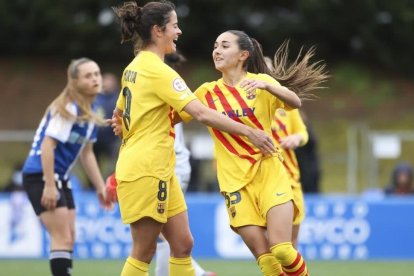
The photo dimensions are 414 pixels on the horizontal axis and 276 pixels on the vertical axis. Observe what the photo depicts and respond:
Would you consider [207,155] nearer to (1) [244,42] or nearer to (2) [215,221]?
(2) [215,221]

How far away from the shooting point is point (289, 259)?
752 cm

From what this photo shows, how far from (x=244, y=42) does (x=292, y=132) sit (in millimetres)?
2040

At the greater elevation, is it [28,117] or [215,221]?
[28,117]

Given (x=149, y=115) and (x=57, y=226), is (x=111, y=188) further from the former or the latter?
(x=149, y=115)

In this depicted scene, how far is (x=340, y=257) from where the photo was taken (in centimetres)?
1355

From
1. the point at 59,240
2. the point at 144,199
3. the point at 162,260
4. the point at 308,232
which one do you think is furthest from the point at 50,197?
the point at 308,232

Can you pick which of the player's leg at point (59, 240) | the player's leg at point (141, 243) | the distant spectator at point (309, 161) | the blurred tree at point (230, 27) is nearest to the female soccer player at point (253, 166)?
the player's leg at point (141, 243)

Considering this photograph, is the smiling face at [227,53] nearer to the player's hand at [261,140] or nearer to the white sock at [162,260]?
the player's hand at [261,140]

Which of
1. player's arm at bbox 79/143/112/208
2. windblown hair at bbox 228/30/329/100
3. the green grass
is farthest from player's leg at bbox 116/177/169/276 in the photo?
the green grass

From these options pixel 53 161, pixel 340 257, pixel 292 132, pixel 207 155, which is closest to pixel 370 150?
pixel 207 155

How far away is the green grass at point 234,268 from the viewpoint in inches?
445

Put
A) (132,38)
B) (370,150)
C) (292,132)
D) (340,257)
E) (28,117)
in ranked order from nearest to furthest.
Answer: (132,38) → (292,132) → (340,257) → (370,150) → (28,117)

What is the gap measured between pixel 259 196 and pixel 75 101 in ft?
7.13

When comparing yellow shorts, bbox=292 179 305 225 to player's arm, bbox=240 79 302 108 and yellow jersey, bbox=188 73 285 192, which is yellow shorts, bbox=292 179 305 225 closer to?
yellow jersey, bbox=188 73 285 192
